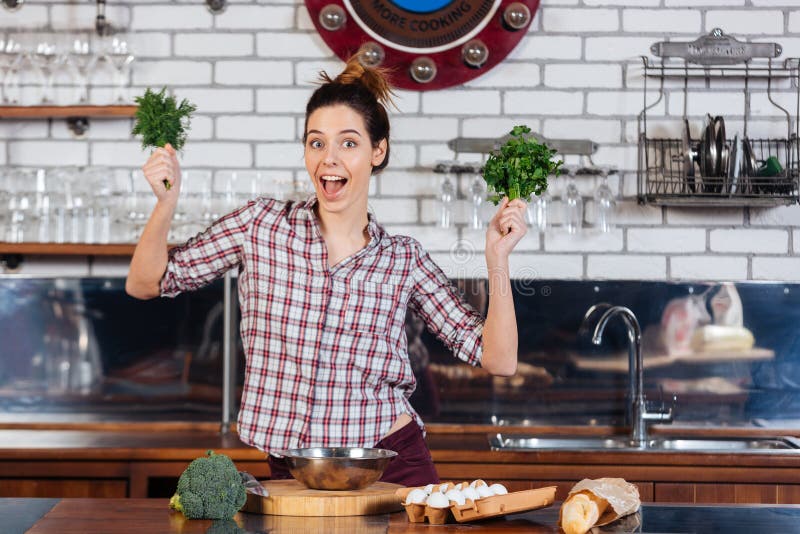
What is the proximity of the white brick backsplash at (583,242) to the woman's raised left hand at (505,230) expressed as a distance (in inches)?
59.6

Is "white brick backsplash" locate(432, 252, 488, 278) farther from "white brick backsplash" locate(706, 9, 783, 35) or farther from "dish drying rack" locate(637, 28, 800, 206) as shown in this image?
"white brick backsplash" locate(706, 9, 783, 35)

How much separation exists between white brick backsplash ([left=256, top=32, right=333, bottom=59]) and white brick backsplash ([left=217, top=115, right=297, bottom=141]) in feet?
0.78

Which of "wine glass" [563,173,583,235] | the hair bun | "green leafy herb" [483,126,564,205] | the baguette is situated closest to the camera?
the baguette

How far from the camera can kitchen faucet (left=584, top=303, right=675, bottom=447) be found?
373 centimetres

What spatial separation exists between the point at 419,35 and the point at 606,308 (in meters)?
1.18

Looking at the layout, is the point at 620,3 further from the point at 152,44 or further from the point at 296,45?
the point at 152,44

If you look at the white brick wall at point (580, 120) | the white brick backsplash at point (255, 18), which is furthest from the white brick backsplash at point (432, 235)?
the white brick backsplash at point (255, 18)

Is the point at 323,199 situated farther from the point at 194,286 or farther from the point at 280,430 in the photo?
the point at 280,430

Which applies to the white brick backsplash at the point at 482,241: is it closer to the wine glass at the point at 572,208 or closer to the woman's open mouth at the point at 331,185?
the wine glass at the point at 572,208

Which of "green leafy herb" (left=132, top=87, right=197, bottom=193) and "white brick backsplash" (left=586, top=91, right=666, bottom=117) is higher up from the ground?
"white brick backsplash" (left=586, top=91, right=666, bottom=117)

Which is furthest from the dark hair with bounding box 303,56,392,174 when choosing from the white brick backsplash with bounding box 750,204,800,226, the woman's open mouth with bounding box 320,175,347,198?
the white brick backsplash with bounding box 750,204,800,226

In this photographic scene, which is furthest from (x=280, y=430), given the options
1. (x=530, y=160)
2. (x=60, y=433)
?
(x=60, y=433)

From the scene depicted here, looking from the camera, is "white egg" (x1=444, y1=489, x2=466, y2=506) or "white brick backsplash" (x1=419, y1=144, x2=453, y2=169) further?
"white brick backsplash" (x1=419, y1=144, x2=453, y2=169)

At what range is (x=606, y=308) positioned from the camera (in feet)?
12.8
